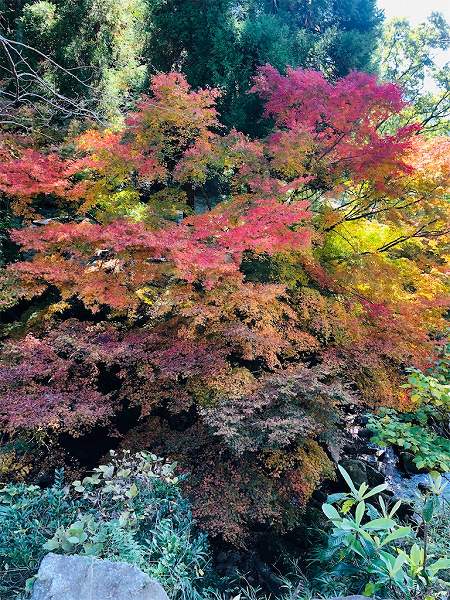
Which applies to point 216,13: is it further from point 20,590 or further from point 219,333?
point 20,590

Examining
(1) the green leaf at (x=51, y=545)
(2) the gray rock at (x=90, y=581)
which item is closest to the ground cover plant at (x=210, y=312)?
(1) the green leaf at (x=51, y=545)

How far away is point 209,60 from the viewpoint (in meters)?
7.36

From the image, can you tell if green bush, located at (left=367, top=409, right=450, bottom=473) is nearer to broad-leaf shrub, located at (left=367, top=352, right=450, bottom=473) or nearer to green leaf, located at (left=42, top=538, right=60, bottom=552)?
broad-leaf shrub, located at (left=367, top=352, right=450, bottom=473)

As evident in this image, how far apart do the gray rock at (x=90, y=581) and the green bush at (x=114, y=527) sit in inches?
7.3

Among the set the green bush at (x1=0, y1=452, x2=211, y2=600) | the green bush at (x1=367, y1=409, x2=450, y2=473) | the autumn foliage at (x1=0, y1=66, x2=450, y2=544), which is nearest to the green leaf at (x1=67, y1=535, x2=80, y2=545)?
the green bush at (x1=0, y1=452, x2=211, y2=600)

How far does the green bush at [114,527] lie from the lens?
7.74 feet

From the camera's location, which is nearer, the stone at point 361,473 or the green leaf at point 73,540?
the green leaf at point 73,540

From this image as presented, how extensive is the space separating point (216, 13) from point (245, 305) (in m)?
6.25

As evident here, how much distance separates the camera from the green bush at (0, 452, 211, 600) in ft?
7.74

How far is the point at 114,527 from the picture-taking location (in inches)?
97.2

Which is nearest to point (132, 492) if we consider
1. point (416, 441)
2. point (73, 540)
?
point (73, 540)

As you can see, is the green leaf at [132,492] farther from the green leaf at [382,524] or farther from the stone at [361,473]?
the stone at [361,473]

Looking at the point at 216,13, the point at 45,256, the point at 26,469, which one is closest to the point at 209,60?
the point at 216,13

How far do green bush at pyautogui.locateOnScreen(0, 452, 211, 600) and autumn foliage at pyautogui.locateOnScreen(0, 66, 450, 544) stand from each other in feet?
0.93
